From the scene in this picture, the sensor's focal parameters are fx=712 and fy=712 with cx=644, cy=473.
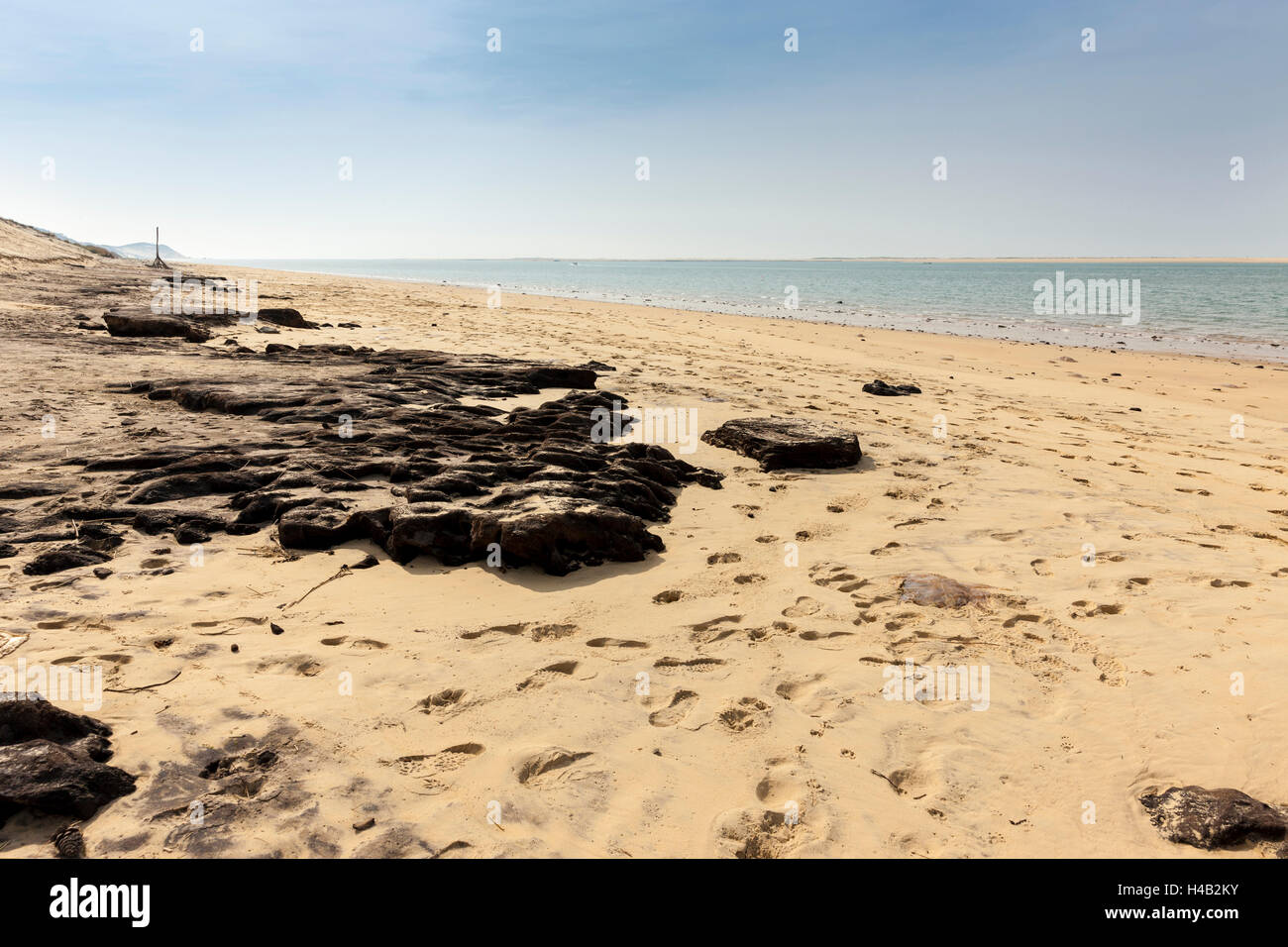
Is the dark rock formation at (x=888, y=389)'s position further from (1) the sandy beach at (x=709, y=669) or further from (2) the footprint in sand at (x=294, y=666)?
(2) the footprint in sand at (x=294, y=666)

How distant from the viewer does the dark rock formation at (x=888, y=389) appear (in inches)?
471

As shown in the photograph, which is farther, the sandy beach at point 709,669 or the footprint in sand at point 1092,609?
the footprint in sand at point 1092,609

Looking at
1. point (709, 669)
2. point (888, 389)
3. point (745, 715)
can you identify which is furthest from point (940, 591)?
point (888, 389)

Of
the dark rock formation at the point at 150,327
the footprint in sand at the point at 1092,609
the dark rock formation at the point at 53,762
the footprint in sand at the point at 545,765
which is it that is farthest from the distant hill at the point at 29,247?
the footprint in sand at the point at 1092,609

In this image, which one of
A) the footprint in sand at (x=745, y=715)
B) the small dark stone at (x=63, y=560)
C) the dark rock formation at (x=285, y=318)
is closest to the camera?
the footprint in sand at (x=745, y=715)

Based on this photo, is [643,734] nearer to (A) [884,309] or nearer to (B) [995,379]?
(B) [995,379]

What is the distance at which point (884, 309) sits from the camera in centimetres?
3706

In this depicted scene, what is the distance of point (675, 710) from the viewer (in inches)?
139

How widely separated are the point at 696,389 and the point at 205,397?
680 centimetres

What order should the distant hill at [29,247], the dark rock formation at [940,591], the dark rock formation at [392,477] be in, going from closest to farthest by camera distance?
the dark rock formation at [940,591]
the dark rock formation at [392,477]
the distant hill at [29,247]

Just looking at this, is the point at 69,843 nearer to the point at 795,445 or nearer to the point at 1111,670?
the point at 1111,670

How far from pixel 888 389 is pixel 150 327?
13.5m

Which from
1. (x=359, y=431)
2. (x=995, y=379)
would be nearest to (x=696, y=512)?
(x=359, y=431)

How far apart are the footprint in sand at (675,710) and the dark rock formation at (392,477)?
1.60m
